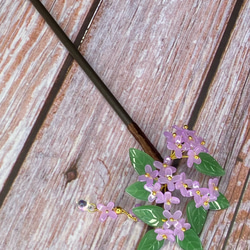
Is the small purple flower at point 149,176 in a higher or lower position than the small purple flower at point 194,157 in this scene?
lower

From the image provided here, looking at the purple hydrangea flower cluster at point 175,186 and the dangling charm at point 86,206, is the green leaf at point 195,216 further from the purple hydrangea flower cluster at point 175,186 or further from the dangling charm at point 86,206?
the dangling charm at point 86,206

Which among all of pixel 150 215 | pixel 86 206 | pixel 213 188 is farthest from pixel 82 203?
pixel 213 188

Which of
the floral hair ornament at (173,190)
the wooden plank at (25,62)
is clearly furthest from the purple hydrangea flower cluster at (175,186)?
the wooden plank at (25,62)

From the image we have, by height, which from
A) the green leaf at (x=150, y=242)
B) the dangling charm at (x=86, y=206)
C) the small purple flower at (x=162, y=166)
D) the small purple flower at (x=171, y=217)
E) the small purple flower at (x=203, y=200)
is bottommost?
the green leaf at (x=150, y=242)

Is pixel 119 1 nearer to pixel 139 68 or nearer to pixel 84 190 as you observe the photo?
pixel 139 68

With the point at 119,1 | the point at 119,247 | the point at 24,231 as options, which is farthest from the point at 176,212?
the point at 119,1
